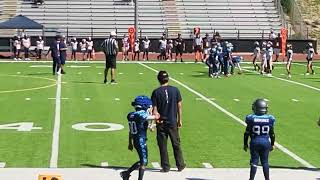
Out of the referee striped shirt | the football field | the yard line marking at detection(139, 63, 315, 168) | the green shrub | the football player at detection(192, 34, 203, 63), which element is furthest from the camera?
the green shrub

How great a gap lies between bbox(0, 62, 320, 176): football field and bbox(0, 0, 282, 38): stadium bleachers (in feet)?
80.5

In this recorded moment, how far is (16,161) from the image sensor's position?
11.0 meters

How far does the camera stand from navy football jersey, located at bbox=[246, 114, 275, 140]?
364 inches

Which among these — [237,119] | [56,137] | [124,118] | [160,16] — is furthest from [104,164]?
[160,16]

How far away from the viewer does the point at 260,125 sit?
9258mm

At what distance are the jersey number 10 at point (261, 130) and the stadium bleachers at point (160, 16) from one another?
42.6 metres

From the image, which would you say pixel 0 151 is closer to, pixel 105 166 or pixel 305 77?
pixel 105 166

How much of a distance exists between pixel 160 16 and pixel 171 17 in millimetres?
870

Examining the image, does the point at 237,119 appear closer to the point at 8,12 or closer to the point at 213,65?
the point at 213,65

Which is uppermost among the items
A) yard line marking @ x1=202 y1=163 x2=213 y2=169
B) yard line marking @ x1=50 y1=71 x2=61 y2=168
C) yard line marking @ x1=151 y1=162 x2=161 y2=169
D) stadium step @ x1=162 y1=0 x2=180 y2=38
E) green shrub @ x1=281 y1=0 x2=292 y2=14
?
green shrub @ x1=281 y1=0 x2=292 y2=14

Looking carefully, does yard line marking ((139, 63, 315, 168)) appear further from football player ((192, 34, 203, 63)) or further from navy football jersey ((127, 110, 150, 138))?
football player ((192, 34, 203, 63))

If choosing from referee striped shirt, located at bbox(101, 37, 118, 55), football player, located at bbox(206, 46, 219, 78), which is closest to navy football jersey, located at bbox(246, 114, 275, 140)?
referee striped shirt, located at bbox(101, 37, 118, 55)

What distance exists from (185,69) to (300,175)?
73.9 feet

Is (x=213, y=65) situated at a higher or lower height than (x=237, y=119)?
higher
